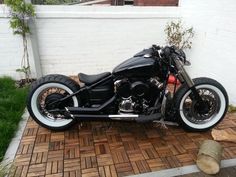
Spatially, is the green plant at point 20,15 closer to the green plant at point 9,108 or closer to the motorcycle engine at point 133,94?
the green plant at point 9,108

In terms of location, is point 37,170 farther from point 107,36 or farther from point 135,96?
point 107,36

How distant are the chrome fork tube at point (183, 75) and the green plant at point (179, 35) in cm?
227

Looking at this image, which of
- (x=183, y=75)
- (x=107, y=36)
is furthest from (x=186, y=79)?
(x=107, y=36)

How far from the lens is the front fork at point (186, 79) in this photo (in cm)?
256

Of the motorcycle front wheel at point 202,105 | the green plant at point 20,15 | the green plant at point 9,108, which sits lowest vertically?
the green plant at point 9,108

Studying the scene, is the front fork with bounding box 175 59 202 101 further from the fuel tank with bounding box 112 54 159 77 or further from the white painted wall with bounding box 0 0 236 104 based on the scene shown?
the white painted wall with bounding box 0 0 236 104

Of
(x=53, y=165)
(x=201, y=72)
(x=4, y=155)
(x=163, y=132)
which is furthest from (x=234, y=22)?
(x=4, y=155)

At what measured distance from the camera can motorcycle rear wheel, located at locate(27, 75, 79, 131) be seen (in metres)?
2.67

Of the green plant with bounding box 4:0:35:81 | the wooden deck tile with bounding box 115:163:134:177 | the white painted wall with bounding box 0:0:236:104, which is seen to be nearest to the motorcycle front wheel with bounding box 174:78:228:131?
the wooden deck tile with bounding box 115:163:134:177

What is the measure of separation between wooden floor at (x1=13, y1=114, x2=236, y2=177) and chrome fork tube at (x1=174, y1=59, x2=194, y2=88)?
25.7 inches

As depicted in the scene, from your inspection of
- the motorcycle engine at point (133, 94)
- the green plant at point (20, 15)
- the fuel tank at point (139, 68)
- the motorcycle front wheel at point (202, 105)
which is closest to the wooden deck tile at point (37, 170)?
the motorcycle engine at point (133, 94)

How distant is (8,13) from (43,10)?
0.60 m

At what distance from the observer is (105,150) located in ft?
8.37

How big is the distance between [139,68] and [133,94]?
0.98ft
